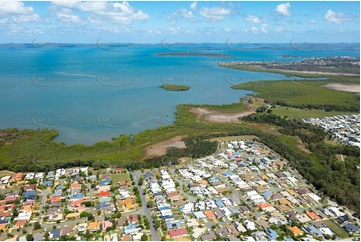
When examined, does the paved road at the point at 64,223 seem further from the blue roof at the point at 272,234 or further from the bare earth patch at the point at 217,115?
the bare earth patch at the point at 217,115

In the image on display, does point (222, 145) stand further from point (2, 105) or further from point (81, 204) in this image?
point (2, 105)

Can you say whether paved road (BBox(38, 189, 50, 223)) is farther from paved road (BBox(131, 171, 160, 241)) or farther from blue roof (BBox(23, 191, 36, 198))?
paved road (BBox(131, 171, 160, 241))

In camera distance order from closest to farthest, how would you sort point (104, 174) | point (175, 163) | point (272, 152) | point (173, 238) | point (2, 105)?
point (173, 238) < point (104, 174) < point (175, 163) < point (272, 152) < point (2, 105)

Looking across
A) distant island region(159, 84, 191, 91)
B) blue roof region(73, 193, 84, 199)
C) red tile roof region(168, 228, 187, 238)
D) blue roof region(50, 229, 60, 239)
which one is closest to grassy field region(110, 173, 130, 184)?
blue roof region(73, 193, 84, 199)

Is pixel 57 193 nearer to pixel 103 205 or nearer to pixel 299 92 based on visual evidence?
pixel 103 205

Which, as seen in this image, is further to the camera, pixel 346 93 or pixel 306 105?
pixel 346 93

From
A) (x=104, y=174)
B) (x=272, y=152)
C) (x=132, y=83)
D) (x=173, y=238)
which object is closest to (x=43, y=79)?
(x=132, y=83)
